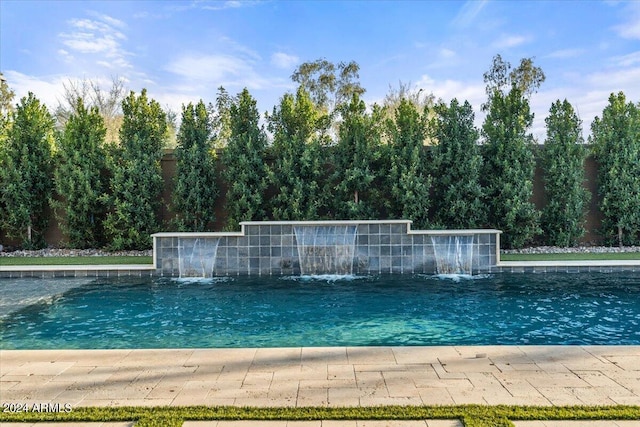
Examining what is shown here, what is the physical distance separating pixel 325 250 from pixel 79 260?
5.36 metres

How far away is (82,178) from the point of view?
11258mm

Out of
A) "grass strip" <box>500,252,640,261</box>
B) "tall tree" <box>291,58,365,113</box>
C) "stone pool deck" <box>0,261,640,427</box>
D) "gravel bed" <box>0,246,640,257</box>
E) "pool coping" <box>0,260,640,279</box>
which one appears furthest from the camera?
"tall tree" <box>291,58,365,113</box>

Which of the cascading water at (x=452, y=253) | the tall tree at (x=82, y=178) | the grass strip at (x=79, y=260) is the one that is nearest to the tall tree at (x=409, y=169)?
the cascading water at (x=452, y=253)

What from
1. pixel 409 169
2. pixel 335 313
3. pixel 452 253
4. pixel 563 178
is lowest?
pixel 335 313

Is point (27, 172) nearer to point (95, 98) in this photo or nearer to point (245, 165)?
point (245, 165)

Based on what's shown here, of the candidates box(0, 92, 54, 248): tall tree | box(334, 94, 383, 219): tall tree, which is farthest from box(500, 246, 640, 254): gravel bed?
box(0, 92, 54, 248): tall tree

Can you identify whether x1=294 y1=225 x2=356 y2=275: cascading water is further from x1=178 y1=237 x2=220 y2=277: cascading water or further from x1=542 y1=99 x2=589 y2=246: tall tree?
x1=542 y1=99 x2=589 y2=246: tall tree

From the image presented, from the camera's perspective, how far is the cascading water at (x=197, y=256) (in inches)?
365

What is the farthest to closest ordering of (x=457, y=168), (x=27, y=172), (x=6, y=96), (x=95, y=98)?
(x=95, y=98) → (x=6, y=96) → (x=27, y=172) → (x=457, y=168)

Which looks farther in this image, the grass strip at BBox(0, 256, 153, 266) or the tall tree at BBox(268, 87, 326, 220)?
the tall tree at BBox(268, 87, 326, 220)

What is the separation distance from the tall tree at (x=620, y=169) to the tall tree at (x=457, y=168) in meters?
3.25

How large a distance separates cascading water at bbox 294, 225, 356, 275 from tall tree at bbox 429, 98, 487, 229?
2.88 meters

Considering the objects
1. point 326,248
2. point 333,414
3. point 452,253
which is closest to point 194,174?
point 326,248

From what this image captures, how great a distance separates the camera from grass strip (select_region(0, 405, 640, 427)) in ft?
9.32
